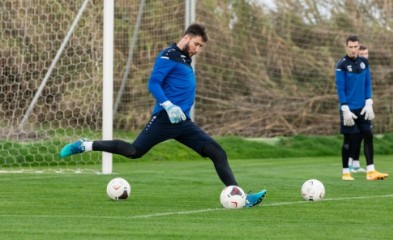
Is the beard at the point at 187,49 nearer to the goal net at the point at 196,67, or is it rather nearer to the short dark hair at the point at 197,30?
the short dark hair at the point at 197,30

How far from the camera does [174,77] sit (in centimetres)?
1084

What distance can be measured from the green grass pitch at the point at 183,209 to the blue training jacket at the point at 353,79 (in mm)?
1152

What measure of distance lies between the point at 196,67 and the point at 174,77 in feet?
40.7

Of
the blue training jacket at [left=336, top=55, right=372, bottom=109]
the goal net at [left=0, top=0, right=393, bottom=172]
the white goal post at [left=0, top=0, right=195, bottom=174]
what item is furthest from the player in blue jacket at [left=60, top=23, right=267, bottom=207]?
the goal net at [left=0, top=0, right=393, bottom=172]

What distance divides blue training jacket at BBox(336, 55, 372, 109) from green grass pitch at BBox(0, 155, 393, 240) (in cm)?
115

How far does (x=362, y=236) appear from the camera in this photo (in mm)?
8102

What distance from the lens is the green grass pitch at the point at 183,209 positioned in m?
8.25

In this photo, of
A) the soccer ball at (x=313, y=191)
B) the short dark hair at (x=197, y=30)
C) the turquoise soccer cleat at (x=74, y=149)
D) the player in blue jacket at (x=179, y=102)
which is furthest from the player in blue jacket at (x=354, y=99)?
the turquoise soccer cleat at (x=74, y=149)

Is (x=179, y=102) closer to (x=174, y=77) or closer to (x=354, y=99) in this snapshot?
(x=174, y=77)

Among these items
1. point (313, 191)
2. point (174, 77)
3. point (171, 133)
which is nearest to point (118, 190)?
point (171, 133)

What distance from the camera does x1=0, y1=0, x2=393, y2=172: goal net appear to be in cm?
1700

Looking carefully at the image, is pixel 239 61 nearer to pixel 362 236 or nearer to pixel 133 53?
pixel 133 53

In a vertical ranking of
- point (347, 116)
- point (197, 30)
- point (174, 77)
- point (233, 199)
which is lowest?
point (233, 199)

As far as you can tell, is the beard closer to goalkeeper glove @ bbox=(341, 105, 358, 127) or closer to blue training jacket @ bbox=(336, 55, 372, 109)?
goalkeeper glove @ bbox=(341, 105, 358, 127)
